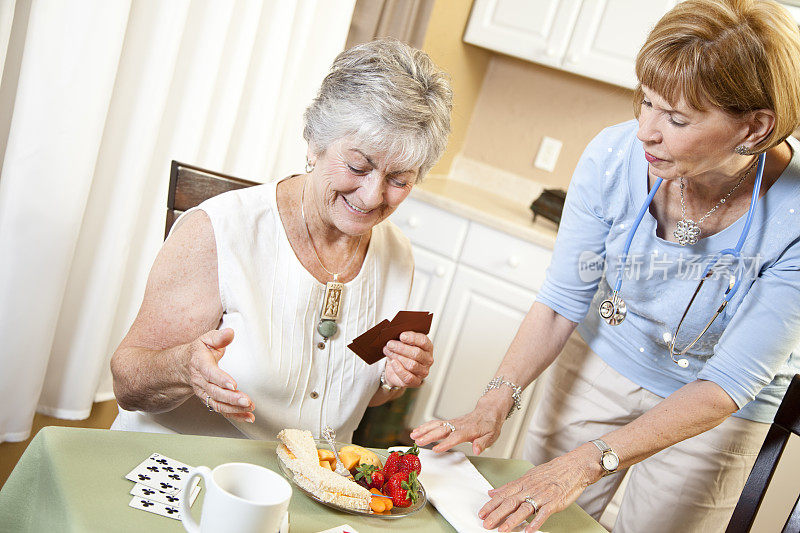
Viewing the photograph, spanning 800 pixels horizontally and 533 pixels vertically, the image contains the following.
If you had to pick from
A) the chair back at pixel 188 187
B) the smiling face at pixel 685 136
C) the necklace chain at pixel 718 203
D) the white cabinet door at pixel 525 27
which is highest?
the white cabinet door at pixel 525 27

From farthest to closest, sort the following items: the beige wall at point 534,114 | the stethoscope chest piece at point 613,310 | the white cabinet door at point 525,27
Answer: the beige wall at point 534,114
the white cabinet door at point 525,27
the stethoscope chest piece at point 613,310

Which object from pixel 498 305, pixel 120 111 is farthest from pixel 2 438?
pixel 498 305

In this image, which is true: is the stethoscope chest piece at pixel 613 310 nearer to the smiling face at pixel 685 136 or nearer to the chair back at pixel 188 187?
the smiling face at pixel 685 136

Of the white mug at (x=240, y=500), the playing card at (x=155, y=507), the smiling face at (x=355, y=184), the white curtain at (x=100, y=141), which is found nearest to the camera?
the white mug at (x=240, y=500)

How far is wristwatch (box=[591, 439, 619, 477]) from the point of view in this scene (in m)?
1.25

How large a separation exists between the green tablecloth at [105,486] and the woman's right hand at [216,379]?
0.06m

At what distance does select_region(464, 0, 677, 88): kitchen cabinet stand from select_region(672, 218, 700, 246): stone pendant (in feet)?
5.81

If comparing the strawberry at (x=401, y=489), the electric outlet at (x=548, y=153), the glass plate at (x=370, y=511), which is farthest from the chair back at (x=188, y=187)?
the electric outlet at (x=548, y=153)

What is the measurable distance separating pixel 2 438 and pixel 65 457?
1.40 m

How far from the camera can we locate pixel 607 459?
1.25m

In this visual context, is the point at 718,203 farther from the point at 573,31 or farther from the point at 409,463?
the point at 573,31

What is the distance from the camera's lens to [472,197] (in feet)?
10.7

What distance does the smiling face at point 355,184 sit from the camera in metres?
1.31

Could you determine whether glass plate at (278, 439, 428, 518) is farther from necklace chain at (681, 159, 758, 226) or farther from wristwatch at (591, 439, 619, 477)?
necklace chain at (681, 159, 758, 226)
